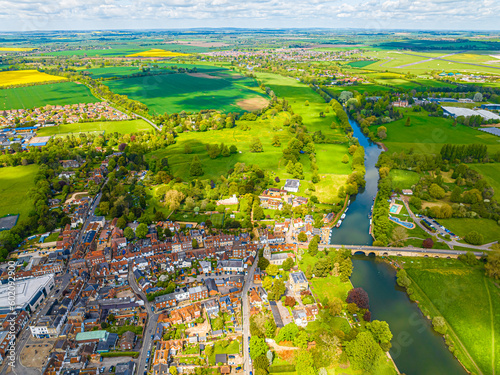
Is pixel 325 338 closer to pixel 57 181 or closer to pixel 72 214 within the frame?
pixel 72 214

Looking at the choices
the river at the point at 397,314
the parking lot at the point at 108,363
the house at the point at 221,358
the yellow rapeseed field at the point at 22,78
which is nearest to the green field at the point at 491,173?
the river at the point at 397,314

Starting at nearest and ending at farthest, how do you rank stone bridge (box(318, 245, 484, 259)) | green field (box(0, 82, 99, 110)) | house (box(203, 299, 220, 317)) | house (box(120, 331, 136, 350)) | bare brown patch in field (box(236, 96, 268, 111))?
house (box(120, 331, 136, 350)) → house (box(203, 299, 220, 317)) → stone bridge (box(318, 245, 484, 259)) → green field (box(0, 82, 99, 110)) → bare brown patch in field (box(236, 96, 268, 111))

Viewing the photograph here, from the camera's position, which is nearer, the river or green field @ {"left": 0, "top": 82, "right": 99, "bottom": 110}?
the river

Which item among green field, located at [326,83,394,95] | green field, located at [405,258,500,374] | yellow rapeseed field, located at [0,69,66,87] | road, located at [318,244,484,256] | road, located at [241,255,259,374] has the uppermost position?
yellow rapeseed field, located at [0,69,66,87]

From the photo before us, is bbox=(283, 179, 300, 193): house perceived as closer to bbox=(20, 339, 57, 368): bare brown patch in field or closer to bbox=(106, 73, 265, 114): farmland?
bbox=(20, 339, 57, 368): bare brown patch in field

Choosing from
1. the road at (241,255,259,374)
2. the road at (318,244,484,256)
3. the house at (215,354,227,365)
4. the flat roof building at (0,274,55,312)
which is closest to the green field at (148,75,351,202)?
the road at (318,244,484,256)

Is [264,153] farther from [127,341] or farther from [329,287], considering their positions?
[127,341]
